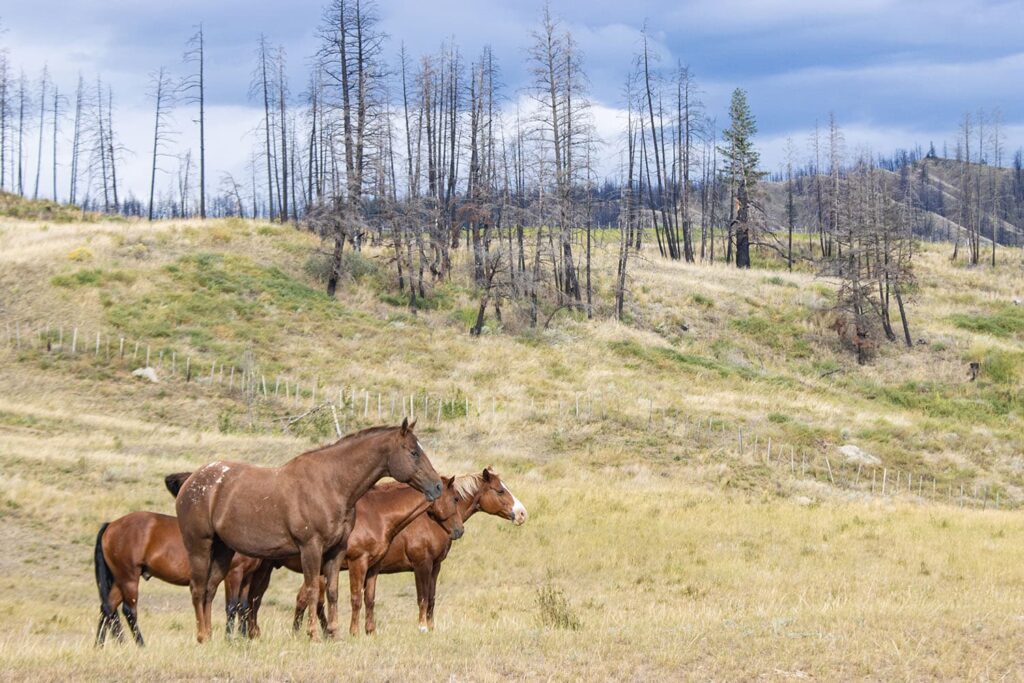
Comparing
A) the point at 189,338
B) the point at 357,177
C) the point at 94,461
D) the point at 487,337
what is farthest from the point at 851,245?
the point at 94,461

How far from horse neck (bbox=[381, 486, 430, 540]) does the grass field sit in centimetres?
135

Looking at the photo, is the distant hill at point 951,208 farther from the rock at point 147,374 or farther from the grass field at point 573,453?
the rock at point 147,374

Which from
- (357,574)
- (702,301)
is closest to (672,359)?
(702,301)

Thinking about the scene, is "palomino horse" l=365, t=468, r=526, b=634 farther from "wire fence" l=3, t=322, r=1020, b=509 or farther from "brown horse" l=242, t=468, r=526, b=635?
"wire fence" l=3, t=322, r=1020, b=509

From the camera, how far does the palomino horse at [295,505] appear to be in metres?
10.3

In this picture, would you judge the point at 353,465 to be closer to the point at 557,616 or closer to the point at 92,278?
the point at 557,616

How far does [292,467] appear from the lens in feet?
34.5

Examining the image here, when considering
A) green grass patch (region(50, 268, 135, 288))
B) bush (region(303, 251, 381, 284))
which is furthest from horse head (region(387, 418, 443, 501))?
bush (region(303, 251, 381, 284))

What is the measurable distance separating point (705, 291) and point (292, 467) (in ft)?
169

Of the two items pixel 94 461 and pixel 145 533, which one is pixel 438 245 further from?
pixel 145 533

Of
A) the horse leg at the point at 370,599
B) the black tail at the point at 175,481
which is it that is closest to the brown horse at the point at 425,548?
the horse leg at the point at 370,599

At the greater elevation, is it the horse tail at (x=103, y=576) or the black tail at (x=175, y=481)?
the black tail at (x=175, y=481)

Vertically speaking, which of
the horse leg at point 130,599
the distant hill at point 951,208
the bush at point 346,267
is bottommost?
the horse leg at point 130,599

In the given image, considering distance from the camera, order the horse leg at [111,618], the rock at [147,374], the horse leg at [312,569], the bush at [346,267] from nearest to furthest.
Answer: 1. the horse leg at [312,569]
2. the horse leg at [111,618]
3. the rock at [147,374]
4. the bush at [346,267]
